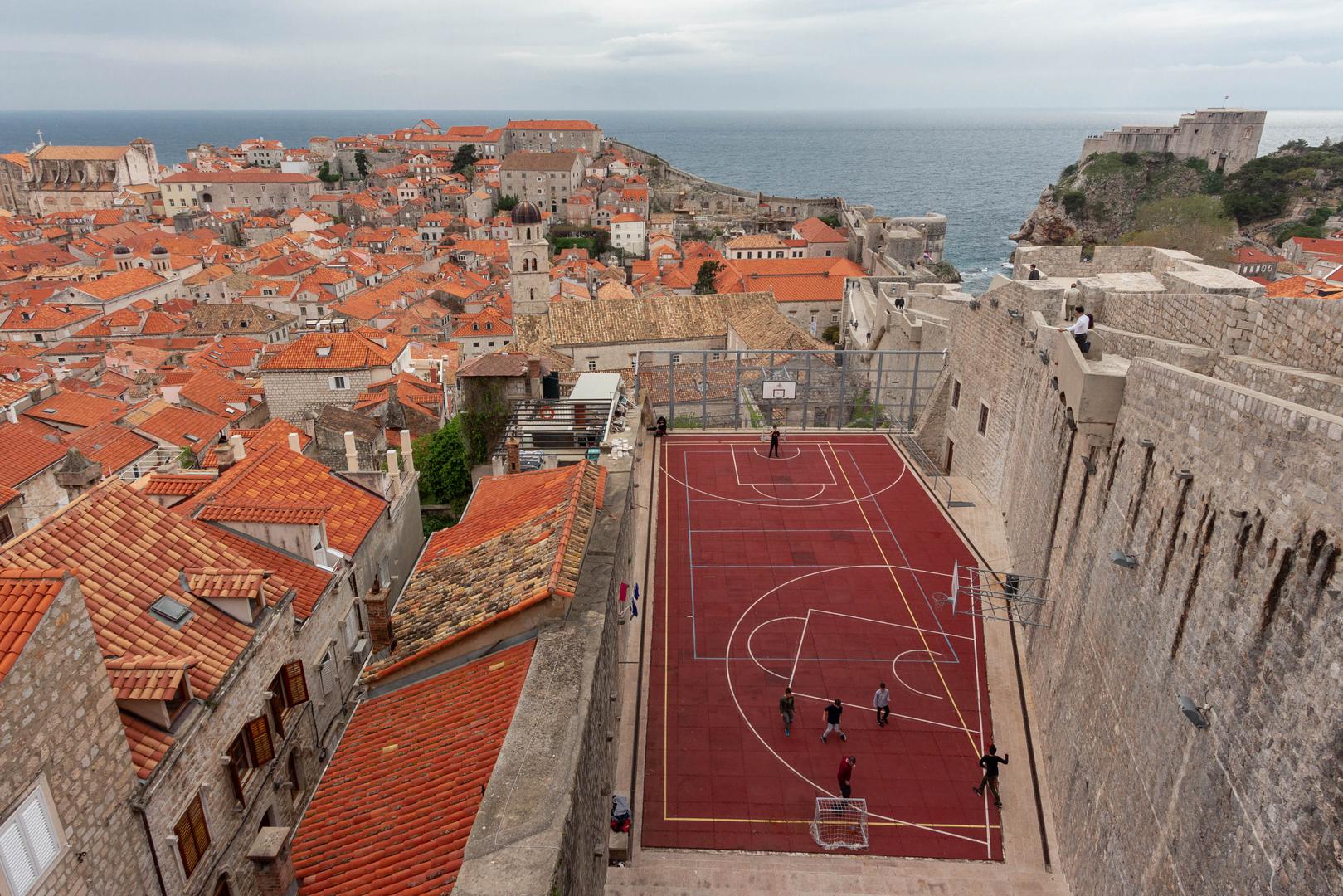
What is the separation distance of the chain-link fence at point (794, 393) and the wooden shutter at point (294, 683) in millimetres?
13704

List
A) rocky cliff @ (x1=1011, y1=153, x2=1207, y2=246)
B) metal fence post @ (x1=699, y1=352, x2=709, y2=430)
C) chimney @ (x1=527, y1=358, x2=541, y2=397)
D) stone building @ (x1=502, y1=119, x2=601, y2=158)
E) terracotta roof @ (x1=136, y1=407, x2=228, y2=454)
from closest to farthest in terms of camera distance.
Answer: chimney @ (x1=527, y1=358, x2=541, y2=397)
metal fence post @ (x1=699, y1=352, x2=709, y2=430)
terracotta roof @ (x1=136, y1=407, x2=228, y2=454)
rocky cliff @ (x1=1011, y1=153, x2=1207, y2=246)
stone building @ (x1=502, y1=119, x2=601, y2=158)

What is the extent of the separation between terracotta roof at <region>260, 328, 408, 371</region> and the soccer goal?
31.0 m

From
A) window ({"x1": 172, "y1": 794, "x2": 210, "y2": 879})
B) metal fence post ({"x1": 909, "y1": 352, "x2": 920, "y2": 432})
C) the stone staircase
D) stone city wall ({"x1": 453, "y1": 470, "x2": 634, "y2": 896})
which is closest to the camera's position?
stone city wall ({"x1": 453, "y1": 470, "x2": 634, "y2": 896})

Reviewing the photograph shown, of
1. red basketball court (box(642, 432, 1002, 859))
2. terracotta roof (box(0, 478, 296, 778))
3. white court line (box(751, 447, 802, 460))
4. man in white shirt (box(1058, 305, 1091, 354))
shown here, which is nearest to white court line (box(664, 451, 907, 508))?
red basketball court (box(642, 432, 1002, 859))

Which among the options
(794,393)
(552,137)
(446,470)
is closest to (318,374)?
(446,470)

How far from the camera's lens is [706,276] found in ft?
218

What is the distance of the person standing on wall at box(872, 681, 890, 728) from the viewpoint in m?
13.0

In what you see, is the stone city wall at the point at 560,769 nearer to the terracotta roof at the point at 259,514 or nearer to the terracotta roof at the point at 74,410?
the terracotta roof at the point at 259,514

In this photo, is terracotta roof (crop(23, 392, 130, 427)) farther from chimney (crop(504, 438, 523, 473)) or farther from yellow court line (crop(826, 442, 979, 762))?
yellow court line (crop(826, 442, 979, 762))

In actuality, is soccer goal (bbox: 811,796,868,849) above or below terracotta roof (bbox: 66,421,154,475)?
above

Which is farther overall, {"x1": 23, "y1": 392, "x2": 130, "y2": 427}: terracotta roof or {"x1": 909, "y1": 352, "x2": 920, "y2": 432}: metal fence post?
{"x1": 23, "y1": 392, "x2": 130, "y2": 427}: terracotta roof

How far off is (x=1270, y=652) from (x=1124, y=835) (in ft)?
11.3

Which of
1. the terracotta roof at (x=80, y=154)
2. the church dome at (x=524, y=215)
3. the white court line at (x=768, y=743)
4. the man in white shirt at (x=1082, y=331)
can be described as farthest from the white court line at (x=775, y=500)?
the terracotta roof at (x=80, y=154)

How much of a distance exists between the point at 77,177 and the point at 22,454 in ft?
465
